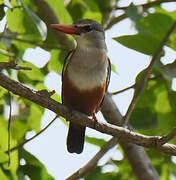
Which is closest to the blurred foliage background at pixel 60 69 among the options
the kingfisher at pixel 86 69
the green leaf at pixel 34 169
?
the green leaf at pixel 34 169

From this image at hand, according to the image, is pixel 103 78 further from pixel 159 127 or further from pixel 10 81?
pixel 10 81

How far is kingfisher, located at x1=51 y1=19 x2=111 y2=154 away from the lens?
4074mm

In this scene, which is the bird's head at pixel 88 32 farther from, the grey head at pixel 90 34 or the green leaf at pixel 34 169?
the green leaf at pixel 34 169

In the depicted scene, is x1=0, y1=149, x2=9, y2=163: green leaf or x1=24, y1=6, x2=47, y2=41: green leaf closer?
x1=24, y1=6, x2=47, y2=41: green leaf

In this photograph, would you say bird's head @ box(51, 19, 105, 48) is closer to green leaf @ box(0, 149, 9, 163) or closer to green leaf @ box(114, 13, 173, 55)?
green leaf @ box(114, 13, 173, 55)

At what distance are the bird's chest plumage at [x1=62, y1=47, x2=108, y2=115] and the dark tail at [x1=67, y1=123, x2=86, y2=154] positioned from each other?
41 centimetres

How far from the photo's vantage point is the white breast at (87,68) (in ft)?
13.3

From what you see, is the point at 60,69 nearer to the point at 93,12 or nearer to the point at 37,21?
the point at 93,12

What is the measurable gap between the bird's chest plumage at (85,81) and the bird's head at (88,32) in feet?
0.61

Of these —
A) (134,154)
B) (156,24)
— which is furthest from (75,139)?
(156,24)

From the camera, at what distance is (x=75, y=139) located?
460cm

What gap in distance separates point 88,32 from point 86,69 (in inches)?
18.9

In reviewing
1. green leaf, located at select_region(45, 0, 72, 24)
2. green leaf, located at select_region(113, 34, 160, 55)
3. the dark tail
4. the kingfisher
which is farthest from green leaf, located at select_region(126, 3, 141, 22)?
the dark tail

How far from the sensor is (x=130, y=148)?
450cm
